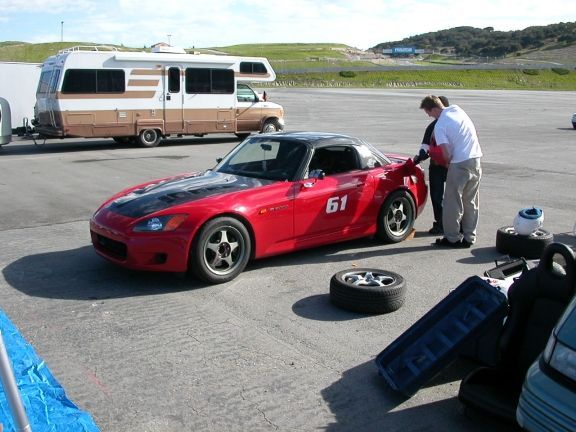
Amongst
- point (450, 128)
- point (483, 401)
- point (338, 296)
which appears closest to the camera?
point (483, 401)

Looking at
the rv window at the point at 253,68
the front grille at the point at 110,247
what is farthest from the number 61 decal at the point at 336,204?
the rv window at the point at 253,68

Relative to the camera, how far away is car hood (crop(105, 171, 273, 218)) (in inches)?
258

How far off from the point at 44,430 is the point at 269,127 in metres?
19.2

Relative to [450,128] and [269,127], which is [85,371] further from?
[269,127]

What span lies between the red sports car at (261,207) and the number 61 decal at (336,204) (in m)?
0.01

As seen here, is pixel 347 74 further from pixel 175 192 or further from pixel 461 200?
pixel 175 192

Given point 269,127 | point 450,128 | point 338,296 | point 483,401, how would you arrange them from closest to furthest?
point 483,401 < point 338,296 < point 450,128 < point 269,127

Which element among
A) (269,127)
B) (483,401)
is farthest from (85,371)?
(269,127)

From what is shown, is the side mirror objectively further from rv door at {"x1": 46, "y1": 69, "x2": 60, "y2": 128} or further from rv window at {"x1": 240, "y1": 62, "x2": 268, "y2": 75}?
rv window at {"x1": 240, "y1": 62, "x2": 268, "y2": 75}

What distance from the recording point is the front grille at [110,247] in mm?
6414

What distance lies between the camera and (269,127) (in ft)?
72.8

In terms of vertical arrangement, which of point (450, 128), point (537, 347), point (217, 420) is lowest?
point (217, 420)

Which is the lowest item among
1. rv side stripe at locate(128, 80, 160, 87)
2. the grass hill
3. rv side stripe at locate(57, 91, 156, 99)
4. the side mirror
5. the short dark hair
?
the side mirror

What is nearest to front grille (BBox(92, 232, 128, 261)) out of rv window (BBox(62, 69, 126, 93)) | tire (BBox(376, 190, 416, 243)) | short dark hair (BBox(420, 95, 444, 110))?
tire (BBox(376, 190, 416, 243))
